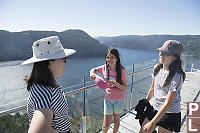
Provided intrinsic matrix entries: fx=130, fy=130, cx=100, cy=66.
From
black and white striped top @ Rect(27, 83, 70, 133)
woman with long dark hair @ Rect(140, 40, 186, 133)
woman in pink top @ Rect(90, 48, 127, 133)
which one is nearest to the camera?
black and white striped top @ Rect(27, 83, 70, 133)

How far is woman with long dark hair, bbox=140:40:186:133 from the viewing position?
3.70ft

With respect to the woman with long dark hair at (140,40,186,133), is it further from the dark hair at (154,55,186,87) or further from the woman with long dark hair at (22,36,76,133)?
the woman with long dark hair at (22,36,76,133)

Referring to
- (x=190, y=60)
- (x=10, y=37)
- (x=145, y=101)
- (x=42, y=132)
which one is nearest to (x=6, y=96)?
(x=42, y=132)

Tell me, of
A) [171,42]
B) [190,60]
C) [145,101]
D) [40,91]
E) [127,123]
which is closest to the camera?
[40,91]

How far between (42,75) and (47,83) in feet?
0.17

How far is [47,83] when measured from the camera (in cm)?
69

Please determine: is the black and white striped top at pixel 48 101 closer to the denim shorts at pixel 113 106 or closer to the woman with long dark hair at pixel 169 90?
the woman with long dark hair at pixel 169 90

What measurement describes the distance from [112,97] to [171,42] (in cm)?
89

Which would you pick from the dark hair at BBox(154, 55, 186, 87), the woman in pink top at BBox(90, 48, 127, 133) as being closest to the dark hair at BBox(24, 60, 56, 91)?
the woman in pink top at BBox(90, 48, 127, 133)

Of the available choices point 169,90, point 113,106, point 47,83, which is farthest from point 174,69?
point 47,83

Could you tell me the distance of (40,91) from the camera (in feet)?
2.10

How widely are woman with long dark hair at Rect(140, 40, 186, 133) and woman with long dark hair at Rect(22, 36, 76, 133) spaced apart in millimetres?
835

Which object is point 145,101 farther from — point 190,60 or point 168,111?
point 190,60

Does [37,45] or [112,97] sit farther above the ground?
[37,45]
